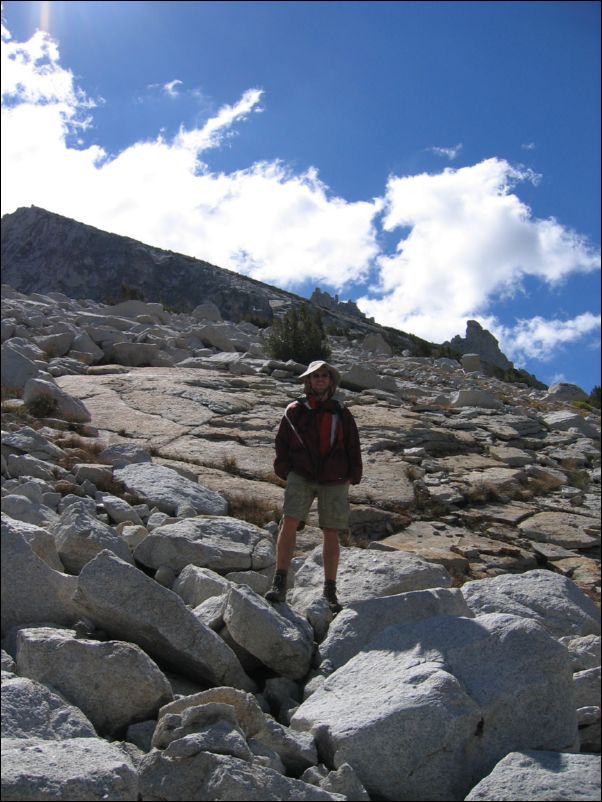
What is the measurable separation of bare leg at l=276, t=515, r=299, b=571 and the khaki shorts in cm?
5

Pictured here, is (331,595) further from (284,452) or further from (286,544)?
(284,452)

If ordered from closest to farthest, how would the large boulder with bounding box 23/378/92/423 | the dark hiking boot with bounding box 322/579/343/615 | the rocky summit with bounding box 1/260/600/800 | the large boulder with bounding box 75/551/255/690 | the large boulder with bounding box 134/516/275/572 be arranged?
the rocky summit with bounding box 1/260/600/800 → the large boulder with bounding box 75/551/255/690 → the dark hiking boot with bounding box 322/579/343/615 → the large boulder with bounding box 134/516/275/572 → the large boulder with bounding box 23/378/92/423

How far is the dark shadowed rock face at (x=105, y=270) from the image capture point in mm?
52781

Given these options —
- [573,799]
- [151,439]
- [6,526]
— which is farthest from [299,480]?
[151,439]

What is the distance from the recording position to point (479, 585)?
5.66 m

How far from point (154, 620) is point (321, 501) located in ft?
6.07

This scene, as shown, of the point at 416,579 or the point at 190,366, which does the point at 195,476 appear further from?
the point at 190,366

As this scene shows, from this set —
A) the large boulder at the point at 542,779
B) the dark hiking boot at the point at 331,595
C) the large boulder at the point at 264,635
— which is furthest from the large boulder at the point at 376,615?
→ the large boulder at the point at 542,779

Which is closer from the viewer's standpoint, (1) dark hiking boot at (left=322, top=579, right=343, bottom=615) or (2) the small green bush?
(1) dark hiking boot at (left=322, top=579, right=343, bottom=615)

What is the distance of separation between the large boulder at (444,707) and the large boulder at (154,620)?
527 mm

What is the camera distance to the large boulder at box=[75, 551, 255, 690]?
4055 mm

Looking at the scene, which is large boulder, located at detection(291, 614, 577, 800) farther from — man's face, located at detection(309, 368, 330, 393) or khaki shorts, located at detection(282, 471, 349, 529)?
man's face, located at detection(309, 368, 330, 393)

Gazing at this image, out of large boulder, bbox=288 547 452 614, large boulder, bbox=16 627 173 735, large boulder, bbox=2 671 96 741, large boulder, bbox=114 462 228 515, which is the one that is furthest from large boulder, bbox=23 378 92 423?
large boulder, bbox=2 671 96 741

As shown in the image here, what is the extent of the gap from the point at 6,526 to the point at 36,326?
1302 centimetres
